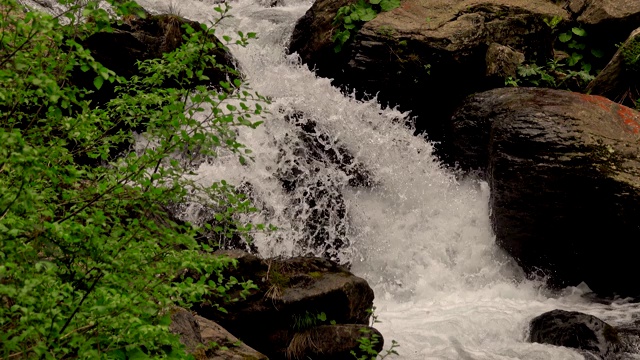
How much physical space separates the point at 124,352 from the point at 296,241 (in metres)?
5.48

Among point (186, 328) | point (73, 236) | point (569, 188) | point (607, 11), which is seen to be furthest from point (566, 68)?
point (73, 236)

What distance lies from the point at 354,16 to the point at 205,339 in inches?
314

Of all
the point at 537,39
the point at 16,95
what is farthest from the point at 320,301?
the point at 537,39

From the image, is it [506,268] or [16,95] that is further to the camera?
[506,268]

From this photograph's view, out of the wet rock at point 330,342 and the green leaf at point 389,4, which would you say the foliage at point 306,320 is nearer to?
the wet rock at point 330,342

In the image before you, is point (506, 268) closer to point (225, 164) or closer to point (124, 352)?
point (225, 164)

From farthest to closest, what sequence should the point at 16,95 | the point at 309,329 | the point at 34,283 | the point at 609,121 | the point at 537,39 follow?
the point at 537,39, the point at 609,121, the point at 309,329, the point at 16,95, the point at 34,283

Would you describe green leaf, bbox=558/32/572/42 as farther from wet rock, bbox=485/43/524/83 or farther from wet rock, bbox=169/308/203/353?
wet rock, bbox=169/308/203/353

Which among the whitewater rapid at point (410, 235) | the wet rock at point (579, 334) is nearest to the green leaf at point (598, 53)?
the whitewater rapid at point (410, 235)

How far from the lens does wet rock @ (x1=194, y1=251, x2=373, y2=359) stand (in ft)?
19.4

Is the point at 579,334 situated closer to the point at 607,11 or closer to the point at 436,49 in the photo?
the point at 436,49

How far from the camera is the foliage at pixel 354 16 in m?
11.4

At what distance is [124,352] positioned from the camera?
9.86 feet

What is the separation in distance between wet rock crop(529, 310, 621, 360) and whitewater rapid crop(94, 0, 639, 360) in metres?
0.15
